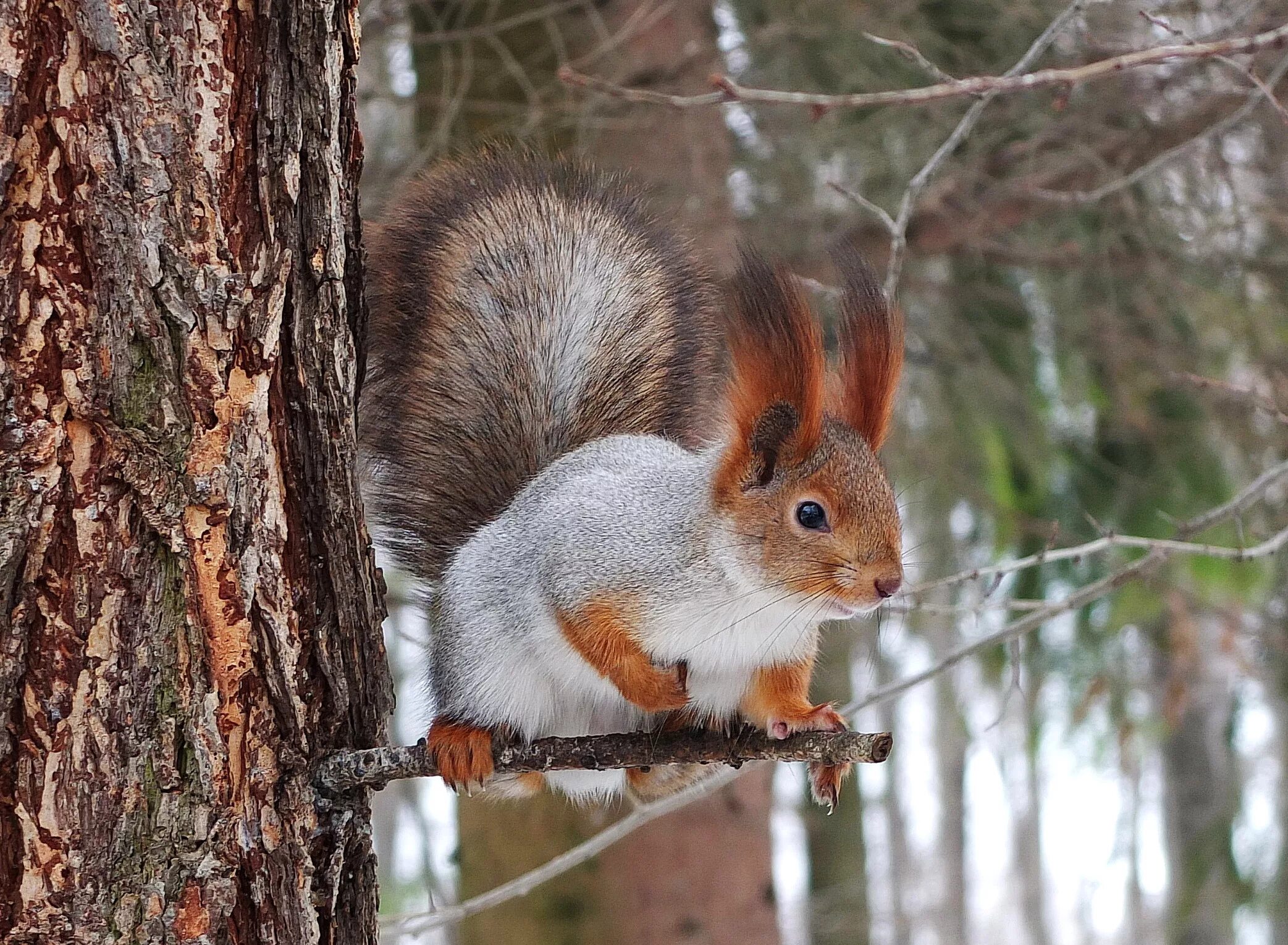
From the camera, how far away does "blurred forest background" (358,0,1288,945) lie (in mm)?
2725

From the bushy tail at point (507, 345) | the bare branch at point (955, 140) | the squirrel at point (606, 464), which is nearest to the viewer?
the squirrel at point (606, 464)

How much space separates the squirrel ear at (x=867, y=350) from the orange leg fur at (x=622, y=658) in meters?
0.33

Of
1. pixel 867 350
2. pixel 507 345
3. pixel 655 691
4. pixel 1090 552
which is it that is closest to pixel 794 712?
pixel 655 691

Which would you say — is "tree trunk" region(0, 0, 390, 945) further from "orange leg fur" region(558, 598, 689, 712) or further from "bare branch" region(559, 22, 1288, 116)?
"bare branch" region(559, 22, 1288, 116)

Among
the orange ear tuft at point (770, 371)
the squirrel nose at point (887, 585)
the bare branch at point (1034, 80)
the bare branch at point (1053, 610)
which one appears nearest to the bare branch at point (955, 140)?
the bare branch at point (1034, 80)

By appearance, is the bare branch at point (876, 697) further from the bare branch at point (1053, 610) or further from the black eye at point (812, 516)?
the black eye at point (812, 516)

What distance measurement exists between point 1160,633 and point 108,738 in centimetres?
382

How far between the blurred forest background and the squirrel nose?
2.16 feet

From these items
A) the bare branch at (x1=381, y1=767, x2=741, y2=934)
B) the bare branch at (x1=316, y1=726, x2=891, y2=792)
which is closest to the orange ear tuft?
the bare branch at (x1=316, y1=726, x2=891, y2=792)

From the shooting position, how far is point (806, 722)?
1.41 metres

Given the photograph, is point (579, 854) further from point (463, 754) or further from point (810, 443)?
point (810, 443)

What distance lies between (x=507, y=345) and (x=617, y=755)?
691 millimetres

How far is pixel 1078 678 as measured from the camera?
155 inches

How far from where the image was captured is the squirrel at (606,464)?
141 centimetres
